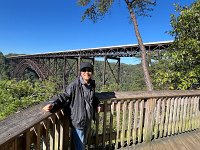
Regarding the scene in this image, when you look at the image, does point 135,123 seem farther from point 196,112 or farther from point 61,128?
point 196,112

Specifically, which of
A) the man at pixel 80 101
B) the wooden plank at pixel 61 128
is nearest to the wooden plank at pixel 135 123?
the man at pixel 80 101

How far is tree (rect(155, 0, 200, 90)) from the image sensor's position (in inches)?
311

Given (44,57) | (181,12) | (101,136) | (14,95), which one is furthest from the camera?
(44,57)

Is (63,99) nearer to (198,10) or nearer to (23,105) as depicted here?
(23,105)

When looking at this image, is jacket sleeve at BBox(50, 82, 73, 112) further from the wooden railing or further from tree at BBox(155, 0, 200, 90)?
tree at BBox(155, 0, 200, 90)

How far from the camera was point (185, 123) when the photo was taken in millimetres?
5938

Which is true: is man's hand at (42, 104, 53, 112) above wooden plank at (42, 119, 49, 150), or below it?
above

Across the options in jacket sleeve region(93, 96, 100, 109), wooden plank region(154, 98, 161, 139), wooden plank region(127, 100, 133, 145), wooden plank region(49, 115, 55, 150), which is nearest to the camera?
wooden plank region(49, 115, 55, 150)

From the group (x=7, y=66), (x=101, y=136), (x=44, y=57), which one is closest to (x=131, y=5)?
(x=101, y=136)

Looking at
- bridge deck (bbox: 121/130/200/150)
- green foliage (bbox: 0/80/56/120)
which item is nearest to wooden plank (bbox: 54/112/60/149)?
bridge deck (bbox: 121/130/200/150)

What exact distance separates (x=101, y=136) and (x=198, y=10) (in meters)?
5.64

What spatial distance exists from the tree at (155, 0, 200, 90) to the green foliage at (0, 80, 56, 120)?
366 centimetres

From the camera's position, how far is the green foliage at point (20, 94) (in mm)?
7012

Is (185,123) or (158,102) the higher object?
(158,102)
